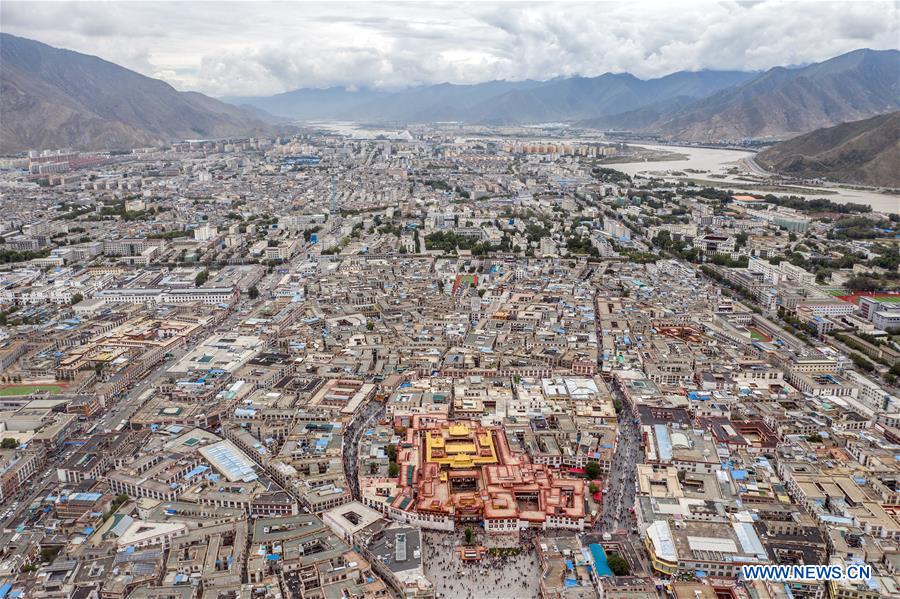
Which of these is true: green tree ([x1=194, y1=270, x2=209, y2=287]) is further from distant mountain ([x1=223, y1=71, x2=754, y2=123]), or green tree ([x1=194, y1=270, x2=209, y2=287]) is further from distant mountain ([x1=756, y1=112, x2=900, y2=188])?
distant mountain ([x1=223, y1=71, x2=754, y2=123])

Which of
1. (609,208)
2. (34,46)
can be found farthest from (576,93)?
(609,208)

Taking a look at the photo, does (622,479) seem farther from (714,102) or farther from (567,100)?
(567,100)

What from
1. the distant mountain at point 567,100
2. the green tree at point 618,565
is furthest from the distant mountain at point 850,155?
the distant mountain at point 567,100

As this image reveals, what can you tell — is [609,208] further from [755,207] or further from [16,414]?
[16,414]

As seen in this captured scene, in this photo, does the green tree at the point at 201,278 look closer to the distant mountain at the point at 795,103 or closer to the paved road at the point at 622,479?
the paved road at the point at 622,479

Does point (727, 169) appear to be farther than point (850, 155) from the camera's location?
Yes

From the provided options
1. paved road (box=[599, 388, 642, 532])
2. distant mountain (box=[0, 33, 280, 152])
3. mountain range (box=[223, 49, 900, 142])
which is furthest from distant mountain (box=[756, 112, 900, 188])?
distant mountain (box=[0, 33, 280, 152])

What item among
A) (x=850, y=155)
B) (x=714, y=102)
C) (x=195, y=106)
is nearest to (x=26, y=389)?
(x=850, y=155)
